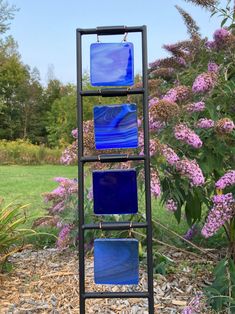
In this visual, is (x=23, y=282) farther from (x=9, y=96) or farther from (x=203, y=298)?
(x=9, y=96)

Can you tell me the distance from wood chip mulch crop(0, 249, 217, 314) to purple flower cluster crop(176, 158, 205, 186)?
2.07 ft

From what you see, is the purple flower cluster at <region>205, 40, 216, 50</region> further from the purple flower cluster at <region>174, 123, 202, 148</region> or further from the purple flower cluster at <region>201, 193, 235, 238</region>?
the purple flower cluster at <region>201, 193, 235, 238</region>

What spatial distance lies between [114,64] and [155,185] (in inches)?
22.7

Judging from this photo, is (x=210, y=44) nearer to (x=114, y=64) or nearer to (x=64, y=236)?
(x=114, y=64)

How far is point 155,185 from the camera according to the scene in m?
2.15

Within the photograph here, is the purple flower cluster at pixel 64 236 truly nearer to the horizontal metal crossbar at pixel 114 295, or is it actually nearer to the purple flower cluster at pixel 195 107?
the horizontal metal crossbar at pixel 114 295

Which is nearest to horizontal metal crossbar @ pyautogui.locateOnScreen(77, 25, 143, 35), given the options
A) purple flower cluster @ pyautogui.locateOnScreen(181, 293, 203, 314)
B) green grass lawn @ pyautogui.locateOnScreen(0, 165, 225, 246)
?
purple flower cluster @ pyautogui.locateOnScreen(181, 293, 203, 314)

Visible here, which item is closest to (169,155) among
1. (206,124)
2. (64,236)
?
(206,124)

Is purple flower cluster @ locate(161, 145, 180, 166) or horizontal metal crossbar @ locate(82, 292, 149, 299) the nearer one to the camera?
horizontal metal crossbar @ locate(82, 292, 149, 299)

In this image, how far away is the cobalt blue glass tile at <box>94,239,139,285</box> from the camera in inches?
74.8

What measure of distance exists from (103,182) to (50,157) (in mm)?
13181

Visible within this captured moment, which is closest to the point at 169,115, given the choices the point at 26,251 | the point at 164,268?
the point at 164,268

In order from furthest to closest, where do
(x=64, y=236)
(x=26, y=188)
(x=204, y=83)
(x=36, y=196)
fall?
1. (x=26, y=188)
2. (x=36, y=196)
3. (x=64, y=236)
4. (x=204, y=83)

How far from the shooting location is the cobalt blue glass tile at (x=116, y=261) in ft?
6.23
